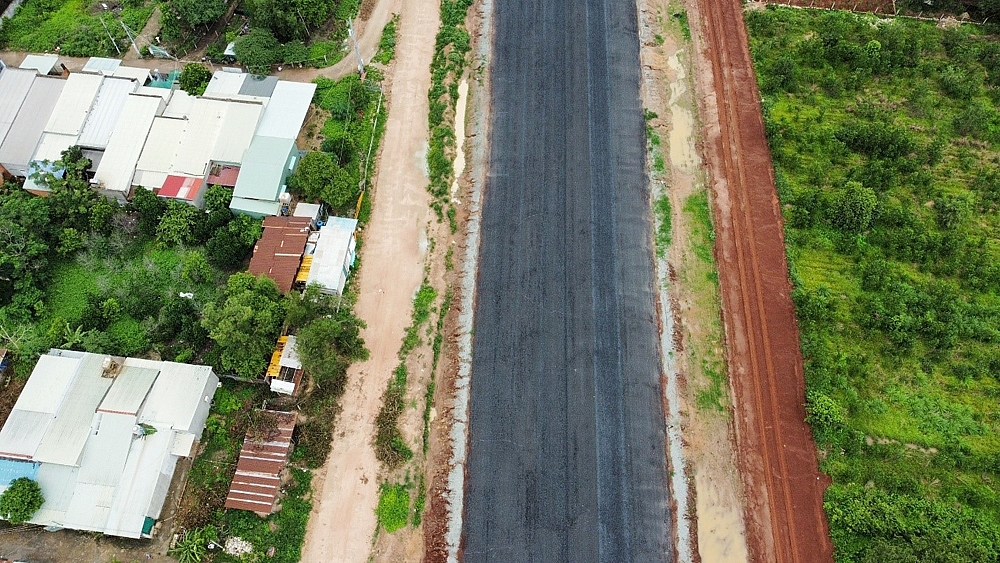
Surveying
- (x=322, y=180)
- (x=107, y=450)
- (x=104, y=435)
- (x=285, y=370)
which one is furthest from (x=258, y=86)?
(x=107, y=450)

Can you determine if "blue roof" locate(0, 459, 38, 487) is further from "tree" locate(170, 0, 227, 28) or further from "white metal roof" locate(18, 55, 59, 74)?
"tree" locate(170, 0, 227, 28)

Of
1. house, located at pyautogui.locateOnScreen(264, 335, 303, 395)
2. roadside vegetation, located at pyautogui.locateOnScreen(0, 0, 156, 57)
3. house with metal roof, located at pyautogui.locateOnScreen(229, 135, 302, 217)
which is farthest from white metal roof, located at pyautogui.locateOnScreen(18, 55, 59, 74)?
house, located at pyautogui.locateOnScreen(264, 335, 303, 395)

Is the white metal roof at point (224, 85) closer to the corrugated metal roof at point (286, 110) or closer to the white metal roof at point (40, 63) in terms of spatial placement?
the corrugated metal roof at point (286, 110)

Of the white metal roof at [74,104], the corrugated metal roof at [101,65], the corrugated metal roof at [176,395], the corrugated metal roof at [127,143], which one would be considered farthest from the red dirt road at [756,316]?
the corrugated metal roof at [101,65]

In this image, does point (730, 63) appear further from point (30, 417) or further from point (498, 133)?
point (30, 417)

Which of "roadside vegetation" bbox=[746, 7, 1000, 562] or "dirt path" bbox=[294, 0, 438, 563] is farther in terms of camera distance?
"dirt path" bbox=[294, 0, 438, 563]

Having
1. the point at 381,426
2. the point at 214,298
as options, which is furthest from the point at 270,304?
the point at 381,426
